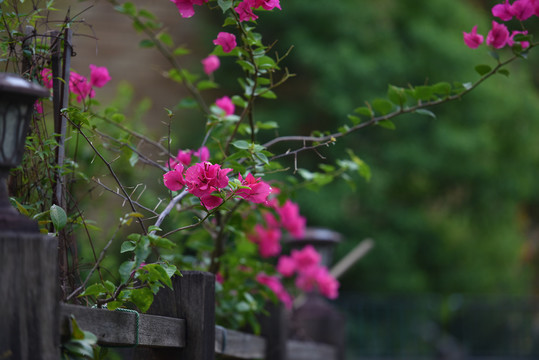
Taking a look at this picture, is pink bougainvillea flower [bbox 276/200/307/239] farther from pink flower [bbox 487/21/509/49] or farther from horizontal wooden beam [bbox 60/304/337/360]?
pink flower [bbox 487/21/509/49]

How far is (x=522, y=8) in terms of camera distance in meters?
1.66

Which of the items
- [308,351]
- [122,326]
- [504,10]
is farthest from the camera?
[308,351]

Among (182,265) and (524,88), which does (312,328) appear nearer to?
(182,265)

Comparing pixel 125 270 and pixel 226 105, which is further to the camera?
pixel 226 105

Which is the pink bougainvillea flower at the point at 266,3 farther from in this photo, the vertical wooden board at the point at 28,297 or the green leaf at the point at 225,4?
the vertical wooden board at the point at 28,297

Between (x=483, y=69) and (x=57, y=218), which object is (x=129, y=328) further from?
(x=483, y=69)


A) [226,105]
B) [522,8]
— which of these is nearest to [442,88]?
[522,8]

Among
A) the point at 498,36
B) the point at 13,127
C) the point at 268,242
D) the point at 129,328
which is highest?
the point at 498,36

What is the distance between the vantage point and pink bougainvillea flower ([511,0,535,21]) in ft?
5.42

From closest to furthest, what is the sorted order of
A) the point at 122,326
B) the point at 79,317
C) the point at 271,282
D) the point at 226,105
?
the point at 79,317 → the point at 122,326 → the point at 226,105 → the point at 271,282

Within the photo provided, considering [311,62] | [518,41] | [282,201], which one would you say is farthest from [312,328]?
[311,62]

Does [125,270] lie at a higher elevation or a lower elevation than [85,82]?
lower

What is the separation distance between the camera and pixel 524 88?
10.1 metres

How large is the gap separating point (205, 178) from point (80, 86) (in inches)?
25.6
